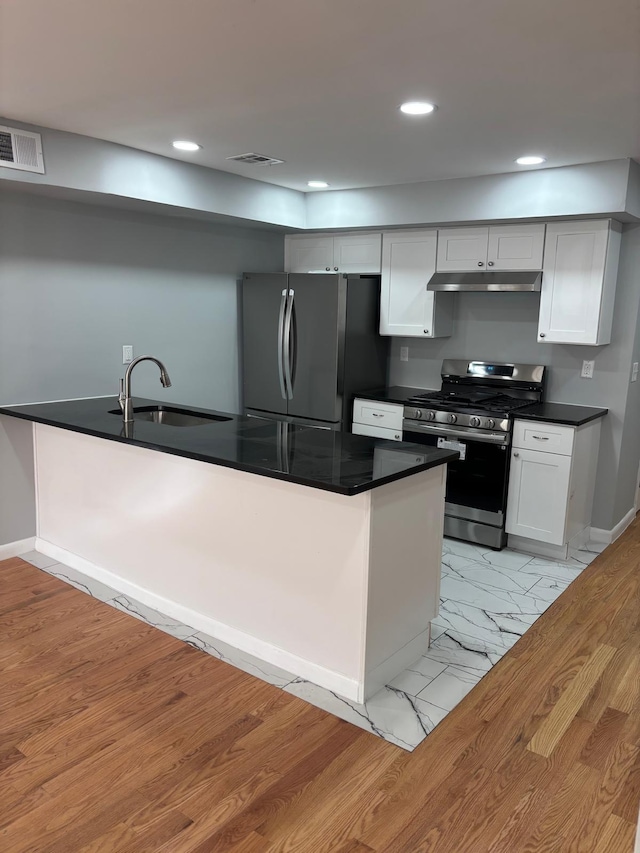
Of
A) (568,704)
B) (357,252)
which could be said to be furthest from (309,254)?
(568,704)

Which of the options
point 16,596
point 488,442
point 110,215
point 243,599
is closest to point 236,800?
point 243,599

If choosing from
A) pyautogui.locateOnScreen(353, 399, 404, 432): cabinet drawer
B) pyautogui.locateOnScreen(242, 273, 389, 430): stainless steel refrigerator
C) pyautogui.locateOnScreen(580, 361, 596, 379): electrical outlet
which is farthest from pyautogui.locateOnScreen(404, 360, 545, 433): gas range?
pyautogui.locateOnScreen(242, 273, 389, 430): stainless steel refrigerator

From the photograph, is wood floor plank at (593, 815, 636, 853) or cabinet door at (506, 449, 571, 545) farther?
cabinet door at (506, 449, 571, 545)

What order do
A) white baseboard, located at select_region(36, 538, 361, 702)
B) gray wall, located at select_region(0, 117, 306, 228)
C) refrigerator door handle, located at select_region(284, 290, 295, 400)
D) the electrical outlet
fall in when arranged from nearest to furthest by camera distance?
1. white baseboard, located at select_region(36, 538, 361, 702)
2. gray wall, located at select_region(0, 117, 306, 228)
3. the electrical outlet
4. refrigerator door handle, located at select_region(284, 290, 295, 400)

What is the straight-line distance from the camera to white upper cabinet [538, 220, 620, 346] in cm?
382

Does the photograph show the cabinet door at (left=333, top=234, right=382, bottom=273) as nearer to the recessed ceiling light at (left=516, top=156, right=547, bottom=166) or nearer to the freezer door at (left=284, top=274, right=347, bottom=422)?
the freezer door at (left=284, top=274, right=347, bottom=422)

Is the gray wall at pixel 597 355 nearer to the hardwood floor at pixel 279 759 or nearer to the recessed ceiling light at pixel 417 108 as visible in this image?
the hardwood floor at pixel 279 759

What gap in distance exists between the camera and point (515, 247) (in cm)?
410

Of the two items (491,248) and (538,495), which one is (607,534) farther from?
(491,248)

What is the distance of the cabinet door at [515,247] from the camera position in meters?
4.03

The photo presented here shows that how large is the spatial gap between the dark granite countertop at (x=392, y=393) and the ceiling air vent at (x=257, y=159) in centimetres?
168

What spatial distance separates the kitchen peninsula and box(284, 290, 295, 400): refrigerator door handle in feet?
4.54

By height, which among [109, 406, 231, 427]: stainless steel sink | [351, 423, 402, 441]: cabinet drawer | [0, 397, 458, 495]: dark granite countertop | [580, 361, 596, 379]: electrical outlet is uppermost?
[580, 361, 596, 379]: electrical outlet

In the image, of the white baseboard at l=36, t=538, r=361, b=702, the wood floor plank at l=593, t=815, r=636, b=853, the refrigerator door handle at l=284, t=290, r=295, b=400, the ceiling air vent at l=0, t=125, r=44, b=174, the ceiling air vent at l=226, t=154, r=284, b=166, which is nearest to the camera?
the wood floor plank at l=593, t=815, r=636, b=853
